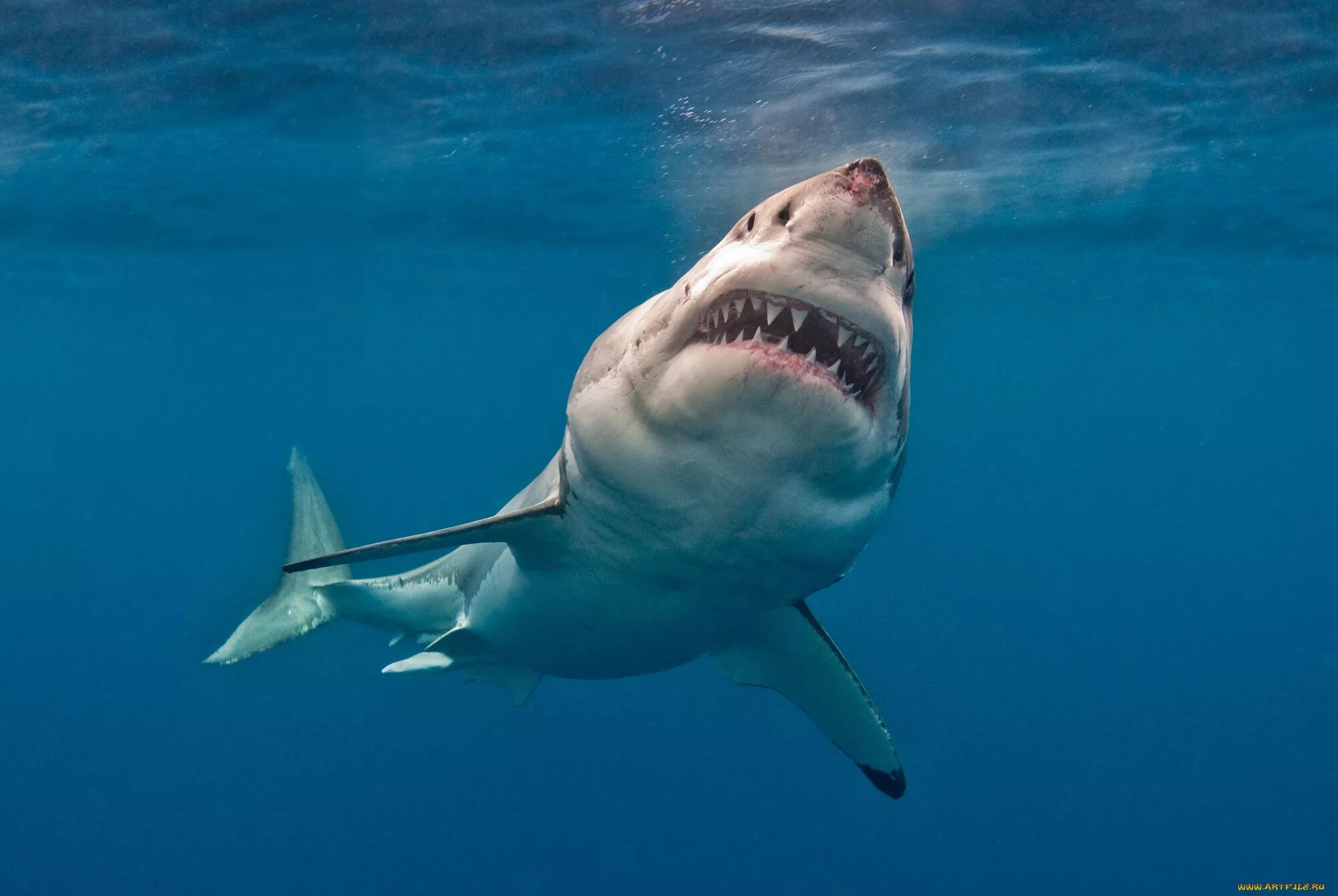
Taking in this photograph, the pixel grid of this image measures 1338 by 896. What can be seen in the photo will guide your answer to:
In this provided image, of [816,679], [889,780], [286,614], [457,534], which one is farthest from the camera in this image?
[286,614]

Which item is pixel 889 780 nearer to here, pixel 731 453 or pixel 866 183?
pixel 731 453

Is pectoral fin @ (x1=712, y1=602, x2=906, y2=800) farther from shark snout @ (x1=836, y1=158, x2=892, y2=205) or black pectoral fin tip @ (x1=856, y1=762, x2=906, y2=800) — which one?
shark snout @ (x1=836, y1=158, x2=892, y2=205)

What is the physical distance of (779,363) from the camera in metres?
2.89

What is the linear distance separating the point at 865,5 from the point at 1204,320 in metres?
39.8

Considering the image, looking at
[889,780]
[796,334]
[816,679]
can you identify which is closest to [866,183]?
[796,334]

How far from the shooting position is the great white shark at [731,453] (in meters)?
2.74

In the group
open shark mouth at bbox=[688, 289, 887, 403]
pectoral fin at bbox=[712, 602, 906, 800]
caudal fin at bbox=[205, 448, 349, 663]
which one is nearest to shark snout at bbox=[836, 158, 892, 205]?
open shark mouth at bbox=[688, 289, 887, 403]

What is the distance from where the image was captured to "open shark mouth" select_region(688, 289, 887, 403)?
2832 mm

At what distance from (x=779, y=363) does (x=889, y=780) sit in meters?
4.46

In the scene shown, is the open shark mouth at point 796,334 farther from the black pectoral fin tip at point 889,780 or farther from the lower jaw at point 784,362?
the black pectoral fin tip at point 889,780

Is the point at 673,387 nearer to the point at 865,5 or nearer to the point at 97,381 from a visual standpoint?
the point at 865,5

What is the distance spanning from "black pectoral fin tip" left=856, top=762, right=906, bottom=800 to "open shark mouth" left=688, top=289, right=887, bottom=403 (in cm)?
421

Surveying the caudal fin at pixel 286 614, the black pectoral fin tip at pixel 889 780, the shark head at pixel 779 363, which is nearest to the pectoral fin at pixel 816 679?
the black pectoral fin tip at pixel 889 780

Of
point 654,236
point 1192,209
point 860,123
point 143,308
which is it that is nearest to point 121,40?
point 860,123
